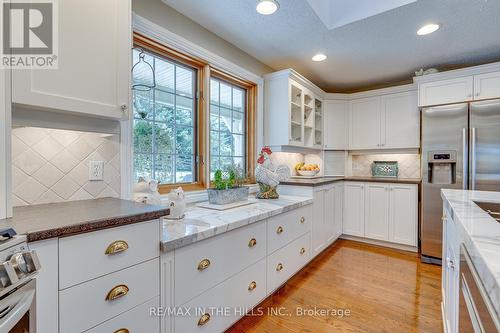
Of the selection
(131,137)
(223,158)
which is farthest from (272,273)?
(131,137)

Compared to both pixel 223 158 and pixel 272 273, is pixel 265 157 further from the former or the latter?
pixel 272 273

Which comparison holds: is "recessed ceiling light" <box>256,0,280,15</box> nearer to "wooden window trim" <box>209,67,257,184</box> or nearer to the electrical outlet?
"wooden window trim" <box>209,67,257,184</box>

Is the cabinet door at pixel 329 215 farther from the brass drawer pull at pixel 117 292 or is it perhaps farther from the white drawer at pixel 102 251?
the brass drawer pull at pixel 117 292

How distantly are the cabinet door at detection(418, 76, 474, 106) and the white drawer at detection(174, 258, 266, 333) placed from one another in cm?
279

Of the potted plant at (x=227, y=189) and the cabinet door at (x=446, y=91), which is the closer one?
the potted plant at (x=227, y=189)

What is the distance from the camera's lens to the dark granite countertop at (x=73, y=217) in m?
0.82

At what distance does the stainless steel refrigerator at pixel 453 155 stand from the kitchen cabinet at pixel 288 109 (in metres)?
1.41

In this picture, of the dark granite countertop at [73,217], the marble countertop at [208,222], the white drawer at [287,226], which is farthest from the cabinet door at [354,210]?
the dark granite countertop at [73,217]

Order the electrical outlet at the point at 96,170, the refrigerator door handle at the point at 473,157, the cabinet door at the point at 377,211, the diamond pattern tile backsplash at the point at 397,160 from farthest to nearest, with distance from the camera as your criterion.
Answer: the diamond pattern tile backsplash at the point at 397,160, the cabinet door at the point at 377,211, the refrigerator door handle at the point at 473,157, the electrical outlet at the point at 96,170

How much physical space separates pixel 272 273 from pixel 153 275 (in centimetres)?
112

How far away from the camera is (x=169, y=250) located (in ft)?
3.93

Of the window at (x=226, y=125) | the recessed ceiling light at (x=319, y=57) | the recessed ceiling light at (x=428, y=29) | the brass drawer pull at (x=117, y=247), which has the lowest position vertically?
the brass drawer pull at (x=117, y=247)

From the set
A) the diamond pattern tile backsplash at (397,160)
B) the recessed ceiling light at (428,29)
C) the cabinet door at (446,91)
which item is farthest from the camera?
the diamond pattern tile backsplash at (397,160)

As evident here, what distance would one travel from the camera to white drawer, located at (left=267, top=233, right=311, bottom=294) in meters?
1.97
